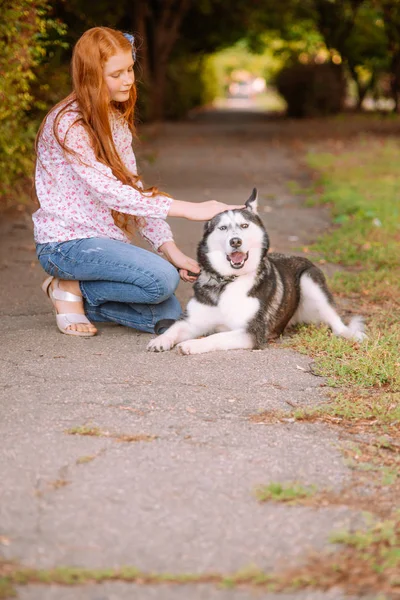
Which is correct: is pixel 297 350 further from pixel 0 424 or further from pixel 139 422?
pixel 0 424

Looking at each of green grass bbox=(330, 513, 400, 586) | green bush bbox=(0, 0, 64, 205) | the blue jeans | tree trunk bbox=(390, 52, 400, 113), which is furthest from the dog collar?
tree trunk bbox=(390, 52, 400, 113)

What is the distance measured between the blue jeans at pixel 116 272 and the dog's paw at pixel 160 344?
417mm

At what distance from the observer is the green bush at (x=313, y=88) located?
109 ft

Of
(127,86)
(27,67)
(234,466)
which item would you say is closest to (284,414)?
(234,466)

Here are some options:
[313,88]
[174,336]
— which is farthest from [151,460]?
[313,88]

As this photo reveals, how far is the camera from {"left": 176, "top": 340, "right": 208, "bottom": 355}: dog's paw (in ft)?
17.3

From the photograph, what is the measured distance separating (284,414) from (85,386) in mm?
1090

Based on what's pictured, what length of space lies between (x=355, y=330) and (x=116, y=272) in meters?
1.61

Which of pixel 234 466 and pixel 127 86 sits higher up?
pixel 127 86

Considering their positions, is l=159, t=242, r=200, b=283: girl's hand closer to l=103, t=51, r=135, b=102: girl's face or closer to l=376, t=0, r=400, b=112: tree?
l=103, t=51, r=135, b=102: girl's face

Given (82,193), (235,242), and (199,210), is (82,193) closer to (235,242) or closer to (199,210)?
(199,210)

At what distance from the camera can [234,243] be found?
5289 millimetres

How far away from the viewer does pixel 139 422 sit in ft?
13.5

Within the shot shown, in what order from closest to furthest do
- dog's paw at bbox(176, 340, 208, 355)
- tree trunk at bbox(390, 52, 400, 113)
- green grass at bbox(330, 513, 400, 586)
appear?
1. green grass at bbox(330, 513, 400, 586)
2. dog's paw at bbox(176, 340, 208, 355)
3. tree trunk at bbox(390, 52, 400, 113)
